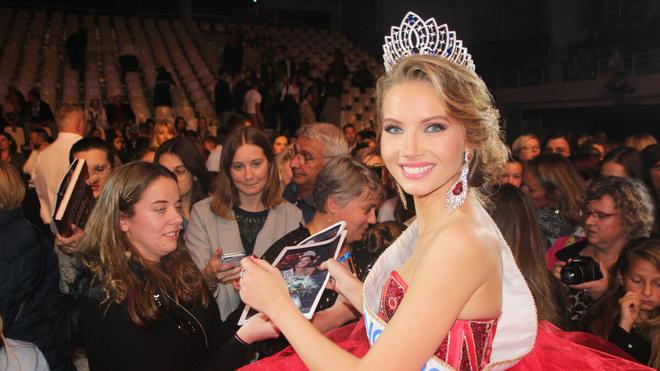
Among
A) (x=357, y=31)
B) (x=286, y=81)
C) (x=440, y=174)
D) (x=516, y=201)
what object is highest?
(x=357, y=31)

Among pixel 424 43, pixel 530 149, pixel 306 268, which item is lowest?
pixel 306 268

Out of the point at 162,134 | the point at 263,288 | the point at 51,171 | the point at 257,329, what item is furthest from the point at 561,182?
the point at 162,134

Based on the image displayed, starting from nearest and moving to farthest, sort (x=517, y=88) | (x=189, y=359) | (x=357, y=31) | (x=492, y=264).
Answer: (x=492, y=264) → (x=189, y=359) → (x=517, y=88) → (x=357, y=31)

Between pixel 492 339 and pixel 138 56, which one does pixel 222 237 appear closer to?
pixel 492 339

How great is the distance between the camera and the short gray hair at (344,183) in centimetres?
267

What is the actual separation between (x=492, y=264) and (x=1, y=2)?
18.2 m

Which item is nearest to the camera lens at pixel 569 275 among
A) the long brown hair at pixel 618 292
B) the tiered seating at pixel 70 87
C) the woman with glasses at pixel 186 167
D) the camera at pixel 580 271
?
the camera at pixel 580 271

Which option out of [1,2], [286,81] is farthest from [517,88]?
[1,2]

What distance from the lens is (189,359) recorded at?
6.23 feet

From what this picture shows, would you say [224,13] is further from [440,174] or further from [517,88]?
[440,174]

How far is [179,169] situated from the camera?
12.0ft

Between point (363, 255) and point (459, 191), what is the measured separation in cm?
138

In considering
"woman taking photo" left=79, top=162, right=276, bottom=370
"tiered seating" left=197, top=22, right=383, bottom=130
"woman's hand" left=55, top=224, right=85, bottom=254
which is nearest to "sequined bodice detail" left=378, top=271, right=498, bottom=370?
"woman taking photo" left=79, top=162, right=276, bottom=370

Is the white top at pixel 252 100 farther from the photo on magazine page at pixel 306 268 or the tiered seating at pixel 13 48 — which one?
the photo on magazine page at pixel 306 268
